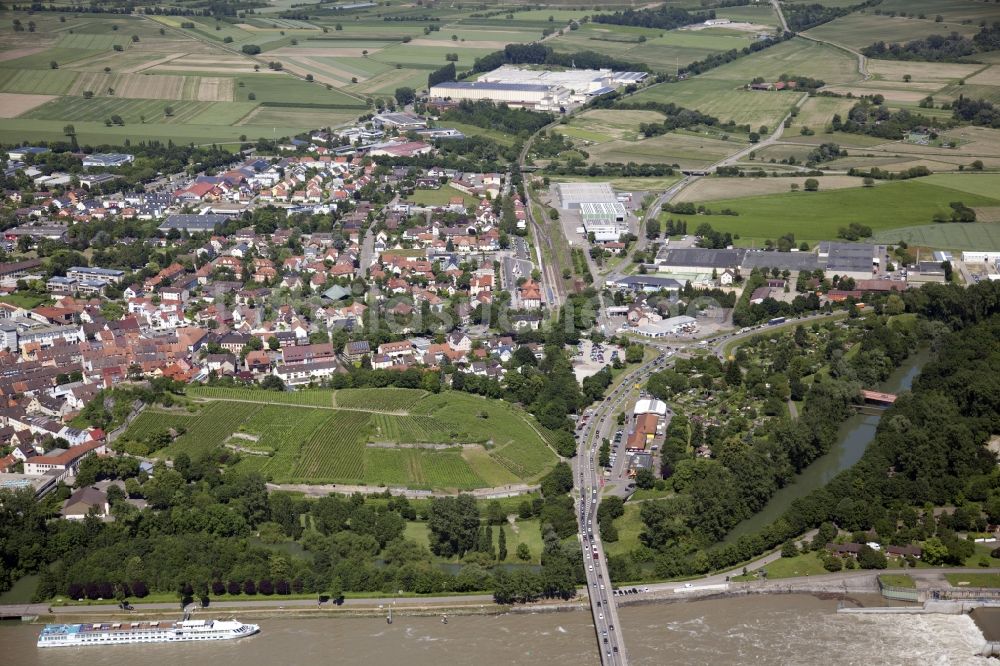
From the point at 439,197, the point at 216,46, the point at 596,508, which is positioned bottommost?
the point at 596,508

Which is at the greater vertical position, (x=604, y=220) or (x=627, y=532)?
(x=604, y=220)

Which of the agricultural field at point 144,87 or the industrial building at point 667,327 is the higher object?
the agricultural field at point 144,87

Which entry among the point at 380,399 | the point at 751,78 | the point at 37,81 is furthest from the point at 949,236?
the point at 37,81

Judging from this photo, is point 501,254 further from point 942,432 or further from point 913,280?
point 942,432

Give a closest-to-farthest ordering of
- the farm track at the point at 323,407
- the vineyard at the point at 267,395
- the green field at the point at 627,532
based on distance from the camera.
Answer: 1. the green field at the point at 627,532
2. the farm track at the point at 323,407
3. the vineyard at the point at 267,395

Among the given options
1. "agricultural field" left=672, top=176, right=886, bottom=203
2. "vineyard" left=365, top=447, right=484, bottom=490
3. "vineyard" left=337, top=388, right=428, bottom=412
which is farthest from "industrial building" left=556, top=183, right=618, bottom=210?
"vineyard" left=365, top=447, right=484, bottom=490

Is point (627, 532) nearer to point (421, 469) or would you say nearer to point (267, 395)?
point (421, 469)

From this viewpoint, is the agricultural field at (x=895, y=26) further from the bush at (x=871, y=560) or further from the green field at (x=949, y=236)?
the bush at (x=871, y=560)

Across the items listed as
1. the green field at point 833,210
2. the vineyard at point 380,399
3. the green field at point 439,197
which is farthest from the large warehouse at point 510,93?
the vineyard at point 380,399
